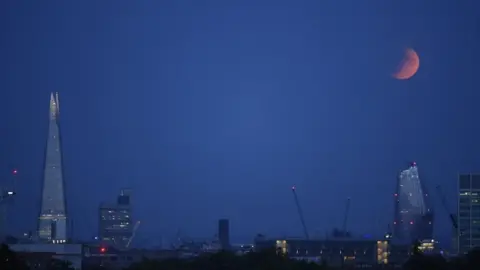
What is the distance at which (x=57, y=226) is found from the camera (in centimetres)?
12062

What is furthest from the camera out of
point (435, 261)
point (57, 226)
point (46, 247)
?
point (57, 226)

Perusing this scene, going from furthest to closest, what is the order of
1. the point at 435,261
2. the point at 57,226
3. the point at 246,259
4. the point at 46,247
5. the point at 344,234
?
the point at 344,234 < the point at 57,226 < the point at 46,247 < the point at 246,259 < the point at 435,261

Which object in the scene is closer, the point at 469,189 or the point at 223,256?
the point at 223,256

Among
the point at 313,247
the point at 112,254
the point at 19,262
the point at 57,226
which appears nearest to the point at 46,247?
the point at 112,254

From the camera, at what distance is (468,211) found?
11444 cm

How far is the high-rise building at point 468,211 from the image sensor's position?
112m

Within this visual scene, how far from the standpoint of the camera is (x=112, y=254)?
106 meters

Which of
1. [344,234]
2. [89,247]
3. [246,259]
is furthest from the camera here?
[344,234]

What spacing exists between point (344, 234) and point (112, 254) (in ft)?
112

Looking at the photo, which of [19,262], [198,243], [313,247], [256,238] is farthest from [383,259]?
[19,262]

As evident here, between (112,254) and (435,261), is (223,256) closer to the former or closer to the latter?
(435,261)

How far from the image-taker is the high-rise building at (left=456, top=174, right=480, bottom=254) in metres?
112

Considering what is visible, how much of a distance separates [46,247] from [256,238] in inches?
1154

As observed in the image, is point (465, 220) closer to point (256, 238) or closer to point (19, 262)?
point (256, 238)
